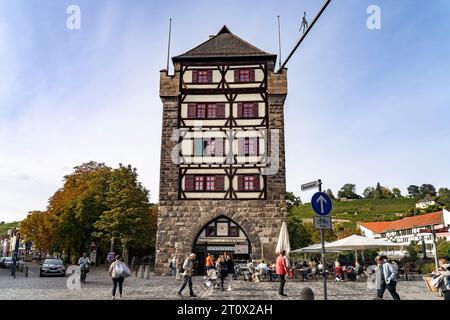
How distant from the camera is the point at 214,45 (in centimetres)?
2784

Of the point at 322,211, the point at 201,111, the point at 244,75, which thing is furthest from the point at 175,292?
the point at 244,75

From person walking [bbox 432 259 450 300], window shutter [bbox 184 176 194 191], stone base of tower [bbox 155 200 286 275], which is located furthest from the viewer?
window shutter [bbox 184 176 194 191]

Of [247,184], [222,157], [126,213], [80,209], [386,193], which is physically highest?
[386,193]

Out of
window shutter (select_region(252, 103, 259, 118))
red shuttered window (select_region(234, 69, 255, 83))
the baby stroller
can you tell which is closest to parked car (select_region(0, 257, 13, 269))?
window shutter (select_region(252, 103, 259, 118))

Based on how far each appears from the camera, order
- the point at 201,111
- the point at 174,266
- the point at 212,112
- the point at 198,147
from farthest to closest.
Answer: the point at 201,111
the point at 212,112
the point at 198,147
the point at 174,266

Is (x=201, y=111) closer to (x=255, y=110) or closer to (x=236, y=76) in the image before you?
(x=236, y=76)

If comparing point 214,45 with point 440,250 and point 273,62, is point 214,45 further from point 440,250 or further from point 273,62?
point 440,250

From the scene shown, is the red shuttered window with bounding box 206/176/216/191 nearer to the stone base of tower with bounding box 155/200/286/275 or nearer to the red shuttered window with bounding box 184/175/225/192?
the red shuttered window with bounding box 184/175/225/192

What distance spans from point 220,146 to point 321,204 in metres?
17.3

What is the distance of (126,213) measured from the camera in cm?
3431

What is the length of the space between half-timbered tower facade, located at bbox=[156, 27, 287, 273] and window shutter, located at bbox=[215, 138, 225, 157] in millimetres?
13

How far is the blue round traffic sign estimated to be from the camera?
8.39 meters
